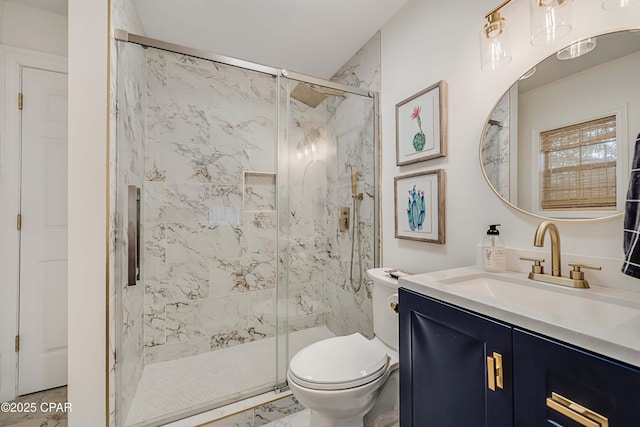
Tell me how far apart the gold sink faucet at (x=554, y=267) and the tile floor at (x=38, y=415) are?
2.62 meters

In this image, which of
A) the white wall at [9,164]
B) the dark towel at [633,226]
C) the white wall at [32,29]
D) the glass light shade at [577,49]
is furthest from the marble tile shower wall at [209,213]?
the dark towel at [633,226]

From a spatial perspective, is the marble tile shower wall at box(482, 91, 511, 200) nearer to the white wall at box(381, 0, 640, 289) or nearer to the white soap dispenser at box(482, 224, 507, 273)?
the white wall at box(381, 0, 640, 289)

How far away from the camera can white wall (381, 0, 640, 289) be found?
976 mm

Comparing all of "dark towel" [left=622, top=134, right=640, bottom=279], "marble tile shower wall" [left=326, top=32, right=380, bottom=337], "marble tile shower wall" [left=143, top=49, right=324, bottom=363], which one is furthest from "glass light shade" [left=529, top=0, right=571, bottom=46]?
"marble tile shower wall" [left=143, top=49, right=324, bottom=363]

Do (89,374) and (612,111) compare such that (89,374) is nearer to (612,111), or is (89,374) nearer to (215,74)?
(215,74)

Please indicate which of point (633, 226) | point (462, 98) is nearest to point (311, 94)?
point (462, 98)

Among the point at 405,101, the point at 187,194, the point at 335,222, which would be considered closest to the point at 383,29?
the point at 405,101

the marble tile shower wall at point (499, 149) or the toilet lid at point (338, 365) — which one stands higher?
the marble tile shower wall at point (499, 149)

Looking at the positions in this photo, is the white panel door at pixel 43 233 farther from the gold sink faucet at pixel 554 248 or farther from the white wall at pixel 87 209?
the gold sink faucet at pixel 554 248

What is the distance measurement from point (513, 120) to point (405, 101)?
0.73 metres

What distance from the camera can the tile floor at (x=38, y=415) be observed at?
1600 millimetres

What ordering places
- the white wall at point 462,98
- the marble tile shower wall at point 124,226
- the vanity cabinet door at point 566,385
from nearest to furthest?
1. the vanity cabinet door at point 566,385
2. the white wall at point 462,98
3. the marble tile shower wall at point 124,226

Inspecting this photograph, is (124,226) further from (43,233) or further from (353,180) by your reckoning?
(353,180)

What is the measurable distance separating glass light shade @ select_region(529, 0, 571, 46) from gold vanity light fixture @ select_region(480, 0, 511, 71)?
0.11 metres
